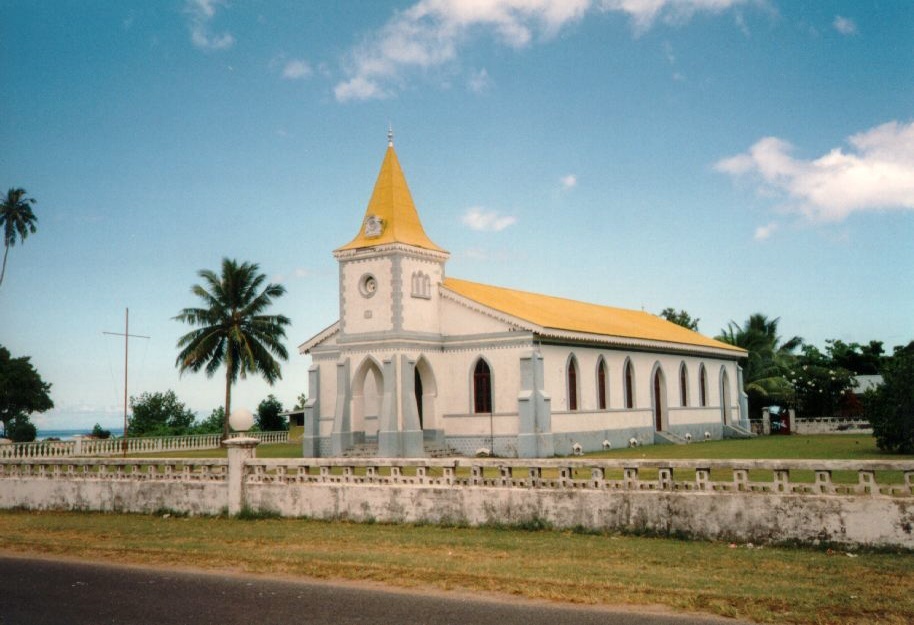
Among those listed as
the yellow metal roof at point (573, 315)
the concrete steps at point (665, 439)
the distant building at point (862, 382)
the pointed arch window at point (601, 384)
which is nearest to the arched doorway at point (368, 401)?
the yellow metal roof at point (573, 315)

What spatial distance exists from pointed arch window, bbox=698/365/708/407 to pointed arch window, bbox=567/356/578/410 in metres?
13.8

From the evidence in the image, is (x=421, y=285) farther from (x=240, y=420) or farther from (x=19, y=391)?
(x=19, y=391)

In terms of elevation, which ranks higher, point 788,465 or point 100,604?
point 788,465

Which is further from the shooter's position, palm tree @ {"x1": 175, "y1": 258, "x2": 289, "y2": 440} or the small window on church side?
palm tree @ {"x1": 175, "y1": 258, "x2": 289, "y2": 440}

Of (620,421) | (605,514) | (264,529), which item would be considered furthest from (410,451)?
(605,514)

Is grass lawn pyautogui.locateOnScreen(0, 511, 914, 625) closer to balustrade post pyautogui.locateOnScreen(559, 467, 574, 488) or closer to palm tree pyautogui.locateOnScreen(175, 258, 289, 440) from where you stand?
balustrade post pyautogui.locateOnScreen(559, 467, 574, 488)

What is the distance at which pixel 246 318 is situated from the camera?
156 feet

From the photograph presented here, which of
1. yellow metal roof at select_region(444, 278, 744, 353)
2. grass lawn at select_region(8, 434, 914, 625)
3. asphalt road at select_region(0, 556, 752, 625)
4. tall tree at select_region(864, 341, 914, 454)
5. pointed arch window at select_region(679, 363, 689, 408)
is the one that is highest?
yellow metal roof at select_region(444, 278, 744, 353)

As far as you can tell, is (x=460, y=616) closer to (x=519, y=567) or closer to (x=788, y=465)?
(x=519, y=567)

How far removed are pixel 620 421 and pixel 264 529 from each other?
81.1 feet

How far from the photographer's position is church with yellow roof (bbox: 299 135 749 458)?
3130cm

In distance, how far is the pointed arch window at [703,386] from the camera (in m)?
45.7

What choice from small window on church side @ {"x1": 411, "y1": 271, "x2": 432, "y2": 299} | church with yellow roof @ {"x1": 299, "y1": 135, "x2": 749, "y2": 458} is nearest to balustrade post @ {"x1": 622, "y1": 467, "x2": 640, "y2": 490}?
church with yellow roof @ {"x1": 299, "y1": 135, "x2": 749, "y2": 458}

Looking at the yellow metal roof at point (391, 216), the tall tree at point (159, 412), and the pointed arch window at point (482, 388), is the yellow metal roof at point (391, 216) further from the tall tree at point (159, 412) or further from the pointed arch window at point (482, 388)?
the tall tree at point (159, 412)
